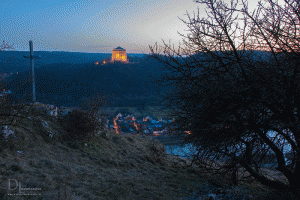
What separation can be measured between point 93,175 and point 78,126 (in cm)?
468

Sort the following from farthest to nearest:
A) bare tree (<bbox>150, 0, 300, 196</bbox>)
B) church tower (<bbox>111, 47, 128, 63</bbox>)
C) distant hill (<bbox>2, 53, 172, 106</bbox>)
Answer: church tower (<bbox>111, 47, 128, 63</bbox>) → distant hill (<bbox>2, 53, 172, 106</bbox>) → bare tree (<bbox>150, 0, 300, 196</bbox>)

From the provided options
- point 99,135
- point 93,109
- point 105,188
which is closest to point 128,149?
point 99,135

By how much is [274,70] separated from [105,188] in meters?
4.98

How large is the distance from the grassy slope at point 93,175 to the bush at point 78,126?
1.92 feet

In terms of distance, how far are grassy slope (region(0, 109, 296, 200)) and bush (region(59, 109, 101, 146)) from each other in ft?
1.92

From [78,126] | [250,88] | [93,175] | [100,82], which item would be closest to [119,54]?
[100,82]

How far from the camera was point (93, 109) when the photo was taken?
10.9m

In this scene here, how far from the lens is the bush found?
10.0 meters

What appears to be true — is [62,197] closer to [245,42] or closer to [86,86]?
[245,42]

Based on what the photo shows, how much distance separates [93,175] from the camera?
634 centimetres
